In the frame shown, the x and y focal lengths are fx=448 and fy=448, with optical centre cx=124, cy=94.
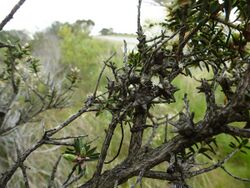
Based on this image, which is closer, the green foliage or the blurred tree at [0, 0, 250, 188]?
the blurred tree at [0, 0, 250, 188]

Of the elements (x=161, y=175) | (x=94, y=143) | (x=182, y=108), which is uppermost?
(x=94, y=143)

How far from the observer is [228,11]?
0.48 metres

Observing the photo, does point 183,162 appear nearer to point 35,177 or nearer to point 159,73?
point 159,73

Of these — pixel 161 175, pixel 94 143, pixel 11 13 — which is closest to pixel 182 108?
pixel 161 175

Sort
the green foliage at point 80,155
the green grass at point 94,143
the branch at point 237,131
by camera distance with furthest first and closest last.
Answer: the green grass at point 94,143, the green foliage at point 80,155, the branch at point 237,131

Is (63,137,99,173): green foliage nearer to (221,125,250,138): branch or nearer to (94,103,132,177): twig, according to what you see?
(94,103,132,177): twig

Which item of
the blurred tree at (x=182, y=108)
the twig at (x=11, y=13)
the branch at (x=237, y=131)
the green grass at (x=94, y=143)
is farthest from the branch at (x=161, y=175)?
the green grass at (x=94, y=143)

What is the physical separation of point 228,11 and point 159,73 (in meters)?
0.23

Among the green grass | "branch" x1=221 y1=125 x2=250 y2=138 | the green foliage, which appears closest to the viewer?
"branch" x1=221 y1=125 x2=250 y2=138

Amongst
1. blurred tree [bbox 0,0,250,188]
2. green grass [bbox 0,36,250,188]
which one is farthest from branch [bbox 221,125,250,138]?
green grass [bbox 0,36,250,188]

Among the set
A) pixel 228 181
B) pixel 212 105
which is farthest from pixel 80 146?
pixel 228 181

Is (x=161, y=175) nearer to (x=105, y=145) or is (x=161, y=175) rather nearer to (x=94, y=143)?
(x=105, y=145)

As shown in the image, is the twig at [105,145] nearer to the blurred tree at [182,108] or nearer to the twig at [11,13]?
the blurred tree at [182,108]

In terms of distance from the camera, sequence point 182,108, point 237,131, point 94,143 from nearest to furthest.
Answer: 1. point 237,131
2. point 182,108
3. point 94,143
